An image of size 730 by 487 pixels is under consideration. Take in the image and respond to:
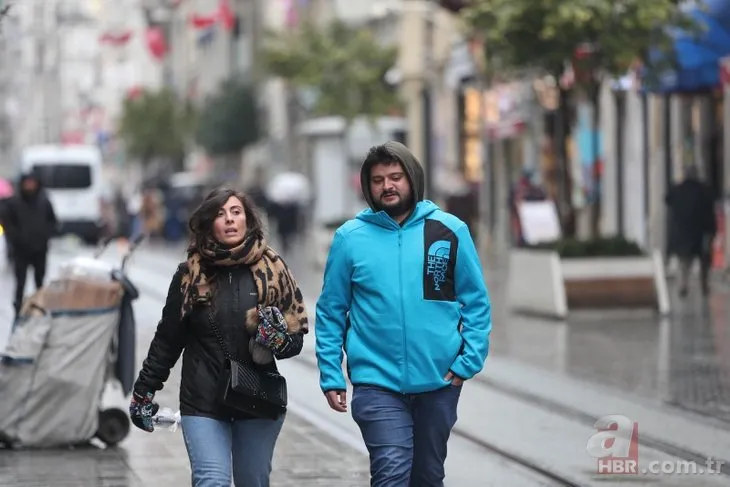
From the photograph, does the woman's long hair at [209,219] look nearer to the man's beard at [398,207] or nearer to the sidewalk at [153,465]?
the man's beard at [398,207]

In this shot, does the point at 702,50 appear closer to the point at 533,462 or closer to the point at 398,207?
the point at 533,462

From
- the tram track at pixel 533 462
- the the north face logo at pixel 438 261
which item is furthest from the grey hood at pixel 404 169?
the tram track at pixel 533 462

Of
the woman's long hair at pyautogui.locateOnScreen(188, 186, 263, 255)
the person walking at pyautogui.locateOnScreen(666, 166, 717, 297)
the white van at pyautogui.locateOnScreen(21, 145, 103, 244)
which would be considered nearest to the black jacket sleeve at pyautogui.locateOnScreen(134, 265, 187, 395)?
the woman's long hair at pyautogui.locateOnScreen(188, 186, 263, 255)

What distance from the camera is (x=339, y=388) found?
264 inches

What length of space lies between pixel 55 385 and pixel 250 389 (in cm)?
448

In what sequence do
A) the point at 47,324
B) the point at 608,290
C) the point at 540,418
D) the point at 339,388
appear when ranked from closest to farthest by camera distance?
the point at 339,388 < the point at 47,324 < the point at 540,418 < the point at 608,290

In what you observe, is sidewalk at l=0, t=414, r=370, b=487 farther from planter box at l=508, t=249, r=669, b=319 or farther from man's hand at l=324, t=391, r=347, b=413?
planter box at l=508, t=249, r=669, b=319

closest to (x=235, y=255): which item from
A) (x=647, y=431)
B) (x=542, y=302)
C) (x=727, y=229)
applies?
(x=647, y=431)

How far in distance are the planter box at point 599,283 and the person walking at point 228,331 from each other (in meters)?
14.8

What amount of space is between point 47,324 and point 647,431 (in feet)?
11.5

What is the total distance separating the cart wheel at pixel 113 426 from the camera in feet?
36.4

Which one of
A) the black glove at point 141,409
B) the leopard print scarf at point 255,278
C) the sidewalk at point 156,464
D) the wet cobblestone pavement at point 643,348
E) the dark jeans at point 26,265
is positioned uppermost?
the leopard print scarf at point 255,278

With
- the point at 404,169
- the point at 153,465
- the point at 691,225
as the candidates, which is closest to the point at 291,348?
the point at 404,169

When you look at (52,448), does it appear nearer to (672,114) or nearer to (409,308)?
(409,308)
